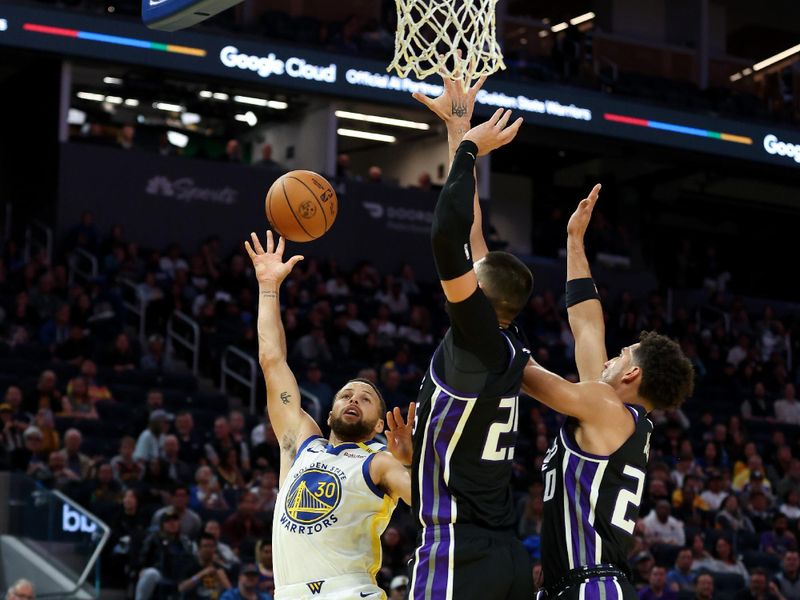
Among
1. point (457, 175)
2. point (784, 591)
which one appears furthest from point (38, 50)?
point (457, 175)

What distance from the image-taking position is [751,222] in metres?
27.5

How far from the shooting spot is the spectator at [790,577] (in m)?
13.7

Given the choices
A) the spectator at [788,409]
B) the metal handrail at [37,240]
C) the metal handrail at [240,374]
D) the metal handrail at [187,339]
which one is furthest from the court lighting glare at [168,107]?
the spectator at [788,409]

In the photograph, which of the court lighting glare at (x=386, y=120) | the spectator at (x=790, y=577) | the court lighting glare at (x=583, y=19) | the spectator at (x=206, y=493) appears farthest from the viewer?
the court lighting glare at (x=583, y=19)

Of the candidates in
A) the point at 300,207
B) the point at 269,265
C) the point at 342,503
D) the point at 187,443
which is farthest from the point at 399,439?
the point at 187,443

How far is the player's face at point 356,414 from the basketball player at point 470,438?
36.7 inches

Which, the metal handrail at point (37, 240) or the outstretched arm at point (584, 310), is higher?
the metal handrail at point (37, 240)

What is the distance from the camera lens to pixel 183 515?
38.1 feet

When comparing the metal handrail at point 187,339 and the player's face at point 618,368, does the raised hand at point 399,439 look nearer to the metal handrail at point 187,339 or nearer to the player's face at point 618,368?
the player's face at point 618,368

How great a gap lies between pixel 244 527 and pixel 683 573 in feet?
13.5

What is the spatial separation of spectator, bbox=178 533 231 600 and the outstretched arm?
6.35 metres

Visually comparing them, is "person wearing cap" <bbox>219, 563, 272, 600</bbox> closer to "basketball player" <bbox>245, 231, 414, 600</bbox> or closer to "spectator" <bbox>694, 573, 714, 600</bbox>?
"spectator" <bbox>694, 573, 714, 600</bbox>

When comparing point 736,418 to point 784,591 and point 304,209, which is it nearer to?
point 784,591

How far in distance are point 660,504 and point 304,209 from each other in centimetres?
877
